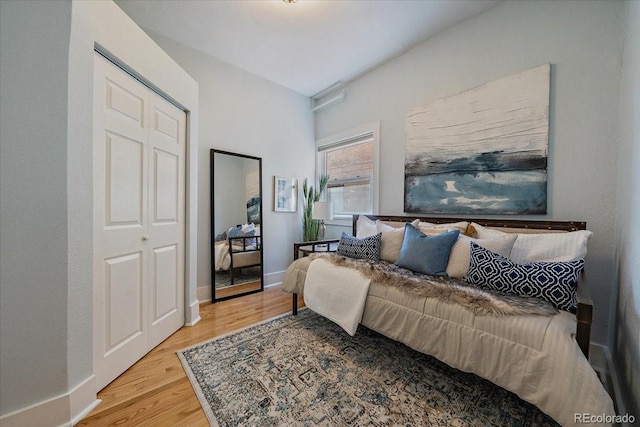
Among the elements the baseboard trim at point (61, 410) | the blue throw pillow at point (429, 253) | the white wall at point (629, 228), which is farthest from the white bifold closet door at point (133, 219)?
the white wall at point (629, 228)

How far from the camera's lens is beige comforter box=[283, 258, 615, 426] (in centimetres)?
95

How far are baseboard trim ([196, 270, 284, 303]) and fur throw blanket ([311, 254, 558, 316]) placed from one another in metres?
1.74

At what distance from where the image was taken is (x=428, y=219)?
257cm

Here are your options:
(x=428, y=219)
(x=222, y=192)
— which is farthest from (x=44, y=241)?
(x=428, y=219)

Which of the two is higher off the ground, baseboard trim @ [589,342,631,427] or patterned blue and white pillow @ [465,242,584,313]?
patterned blue and white pillow @ [465,242,584,313]

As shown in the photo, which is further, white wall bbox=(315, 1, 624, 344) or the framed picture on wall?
the framed picture on wall

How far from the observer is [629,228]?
130 cm

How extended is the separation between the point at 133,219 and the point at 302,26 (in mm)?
2360

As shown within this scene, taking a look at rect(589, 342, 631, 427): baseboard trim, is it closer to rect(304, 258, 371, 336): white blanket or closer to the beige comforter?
the beige comforter

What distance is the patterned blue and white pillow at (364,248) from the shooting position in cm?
228

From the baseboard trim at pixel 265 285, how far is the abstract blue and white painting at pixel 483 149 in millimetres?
2085

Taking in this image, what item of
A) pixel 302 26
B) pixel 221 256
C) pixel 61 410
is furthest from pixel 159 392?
pixel 302 26

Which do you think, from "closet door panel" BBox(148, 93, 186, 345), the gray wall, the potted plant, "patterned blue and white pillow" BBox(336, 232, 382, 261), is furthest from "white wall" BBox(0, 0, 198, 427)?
the potted plant

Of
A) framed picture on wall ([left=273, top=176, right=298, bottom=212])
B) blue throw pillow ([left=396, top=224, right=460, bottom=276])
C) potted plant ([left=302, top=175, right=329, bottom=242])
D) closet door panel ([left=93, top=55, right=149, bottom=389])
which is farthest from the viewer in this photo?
potted plant ([left=302, top=175, right=329, bottom=242])
